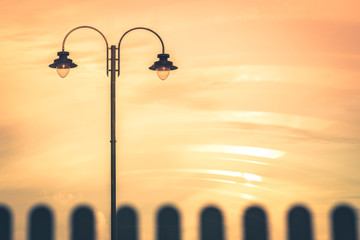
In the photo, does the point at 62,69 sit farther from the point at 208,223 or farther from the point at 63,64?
the point at 208,223

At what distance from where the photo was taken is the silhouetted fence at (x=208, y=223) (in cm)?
816

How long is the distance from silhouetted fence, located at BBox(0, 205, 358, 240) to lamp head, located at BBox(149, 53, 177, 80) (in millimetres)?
2884

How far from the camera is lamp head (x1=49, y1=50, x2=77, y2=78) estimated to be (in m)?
7.04

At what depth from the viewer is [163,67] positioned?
6.98 m

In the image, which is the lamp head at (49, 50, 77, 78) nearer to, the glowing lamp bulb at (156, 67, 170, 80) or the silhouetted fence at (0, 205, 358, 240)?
the glowing lamp bulb at (156, 67, 170, 80)

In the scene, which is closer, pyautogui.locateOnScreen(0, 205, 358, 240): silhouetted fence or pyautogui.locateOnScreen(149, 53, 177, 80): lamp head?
pyautogui.locateOnScreen(149, 53, 177, 80): lamp head

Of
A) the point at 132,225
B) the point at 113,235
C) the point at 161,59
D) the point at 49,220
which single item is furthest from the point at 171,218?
the point at 161,59

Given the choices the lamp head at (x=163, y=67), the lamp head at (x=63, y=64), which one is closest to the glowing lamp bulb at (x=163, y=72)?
the lamp head at (x=163, y=67)

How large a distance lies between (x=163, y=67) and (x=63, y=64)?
177 cm

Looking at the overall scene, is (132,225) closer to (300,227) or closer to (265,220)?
(265,220)

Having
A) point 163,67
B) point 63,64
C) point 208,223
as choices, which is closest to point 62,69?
point 63,64

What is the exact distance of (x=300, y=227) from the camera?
8.30 metres

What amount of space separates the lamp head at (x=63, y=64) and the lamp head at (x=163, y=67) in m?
Result: 1.49

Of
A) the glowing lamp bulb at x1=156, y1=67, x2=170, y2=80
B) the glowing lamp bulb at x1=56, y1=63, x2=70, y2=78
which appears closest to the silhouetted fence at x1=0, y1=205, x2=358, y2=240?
the glowing lamp bulb at x1=156, y1=67, x2=170, y2=80
